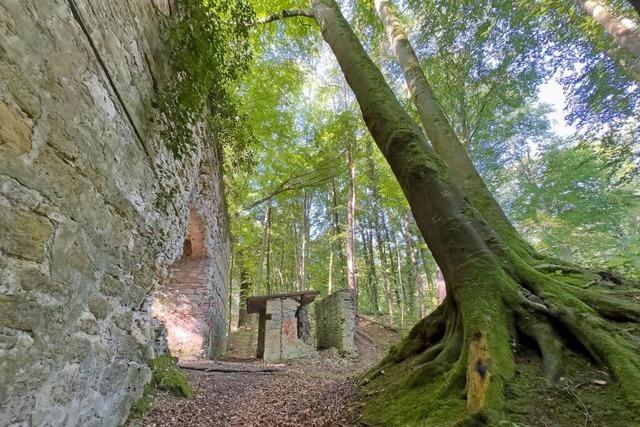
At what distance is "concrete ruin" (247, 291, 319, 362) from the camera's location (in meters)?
Result: 8.20

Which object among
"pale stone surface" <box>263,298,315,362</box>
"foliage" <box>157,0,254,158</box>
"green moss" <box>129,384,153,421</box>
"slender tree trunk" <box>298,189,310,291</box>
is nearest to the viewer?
"green moss" <box>129,384,153,421</box>

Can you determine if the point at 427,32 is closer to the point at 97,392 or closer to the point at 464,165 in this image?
the point at 464,165

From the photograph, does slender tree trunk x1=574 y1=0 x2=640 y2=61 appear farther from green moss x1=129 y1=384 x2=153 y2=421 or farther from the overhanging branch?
green moss x1=129 y1=384 x2=153 y2=421

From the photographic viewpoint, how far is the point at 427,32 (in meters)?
8.78

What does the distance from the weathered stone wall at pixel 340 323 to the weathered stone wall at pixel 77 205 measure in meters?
6.19

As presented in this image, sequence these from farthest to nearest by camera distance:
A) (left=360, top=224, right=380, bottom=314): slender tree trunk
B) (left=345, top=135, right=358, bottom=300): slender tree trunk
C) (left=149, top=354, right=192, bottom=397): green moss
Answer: (left=360, top=224, right=380, bottom=314): slender tree trunk, (left=345, top=135, right=358, bottom=300): slender tree trunk, (left=149, top=354, right=192, bottom=397): green moss

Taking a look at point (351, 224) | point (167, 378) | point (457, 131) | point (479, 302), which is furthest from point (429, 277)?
point (479, 302)

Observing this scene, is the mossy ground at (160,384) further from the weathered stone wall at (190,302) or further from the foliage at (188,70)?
the weathered stone wall at (190,302)

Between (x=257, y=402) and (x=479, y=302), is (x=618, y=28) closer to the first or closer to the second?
(x=479, y=302)

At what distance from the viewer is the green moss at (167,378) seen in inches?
138

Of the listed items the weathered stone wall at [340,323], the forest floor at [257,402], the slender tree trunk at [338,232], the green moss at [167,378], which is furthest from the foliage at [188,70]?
the slender tree trunk at [338,232]

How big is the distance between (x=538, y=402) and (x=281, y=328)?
289 inches

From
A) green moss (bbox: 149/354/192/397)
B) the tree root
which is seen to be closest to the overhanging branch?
the tree root

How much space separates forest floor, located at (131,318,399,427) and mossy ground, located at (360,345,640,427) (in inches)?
18.9
